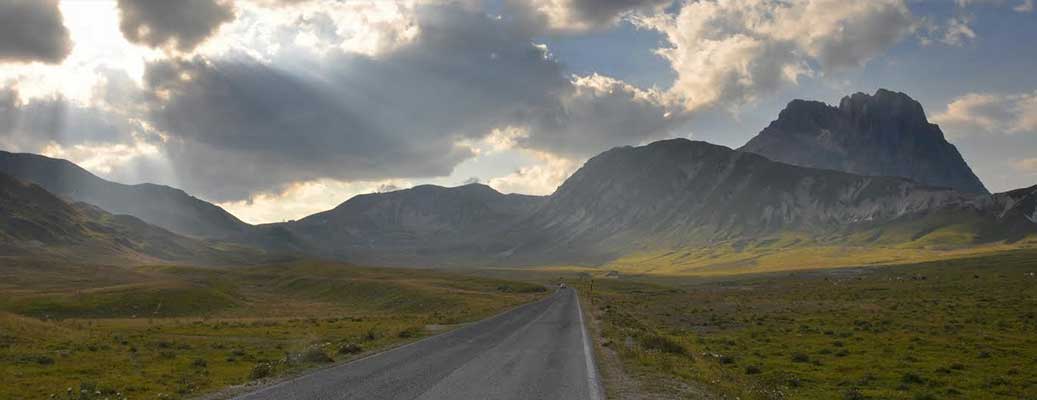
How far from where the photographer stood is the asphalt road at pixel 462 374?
17.7 metres

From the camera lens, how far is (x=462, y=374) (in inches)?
856

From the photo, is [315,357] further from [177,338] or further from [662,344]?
[177,338]

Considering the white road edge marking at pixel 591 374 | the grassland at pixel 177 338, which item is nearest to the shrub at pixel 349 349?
the grassland at pixel 177 338

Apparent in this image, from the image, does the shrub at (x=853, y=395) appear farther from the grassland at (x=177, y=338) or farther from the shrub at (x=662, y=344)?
the grassland at (x=177, y=338)

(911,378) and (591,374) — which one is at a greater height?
(591,374)

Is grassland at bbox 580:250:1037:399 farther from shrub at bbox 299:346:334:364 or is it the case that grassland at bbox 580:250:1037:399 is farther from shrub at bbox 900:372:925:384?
shrub at bbox 299:346:334:364

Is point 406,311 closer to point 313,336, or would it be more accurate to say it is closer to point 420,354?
point 313,336

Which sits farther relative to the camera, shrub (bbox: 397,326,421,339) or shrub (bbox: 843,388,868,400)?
shrub (bbox: 397,326,421,339)

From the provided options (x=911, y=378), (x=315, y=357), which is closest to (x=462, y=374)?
(x=315, y=357)

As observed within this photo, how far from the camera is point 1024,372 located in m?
24.8

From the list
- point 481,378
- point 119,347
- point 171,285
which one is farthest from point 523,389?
point 171,285

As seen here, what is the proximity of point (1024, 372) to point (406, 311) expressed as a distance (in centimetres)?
7323

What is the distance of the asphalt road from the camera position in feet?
58.1

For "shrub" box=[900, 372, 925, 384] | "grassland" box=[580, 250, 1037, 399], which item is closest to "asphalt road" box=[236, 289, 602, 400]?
"grassland" box=[580, 250, 1037, 399]
